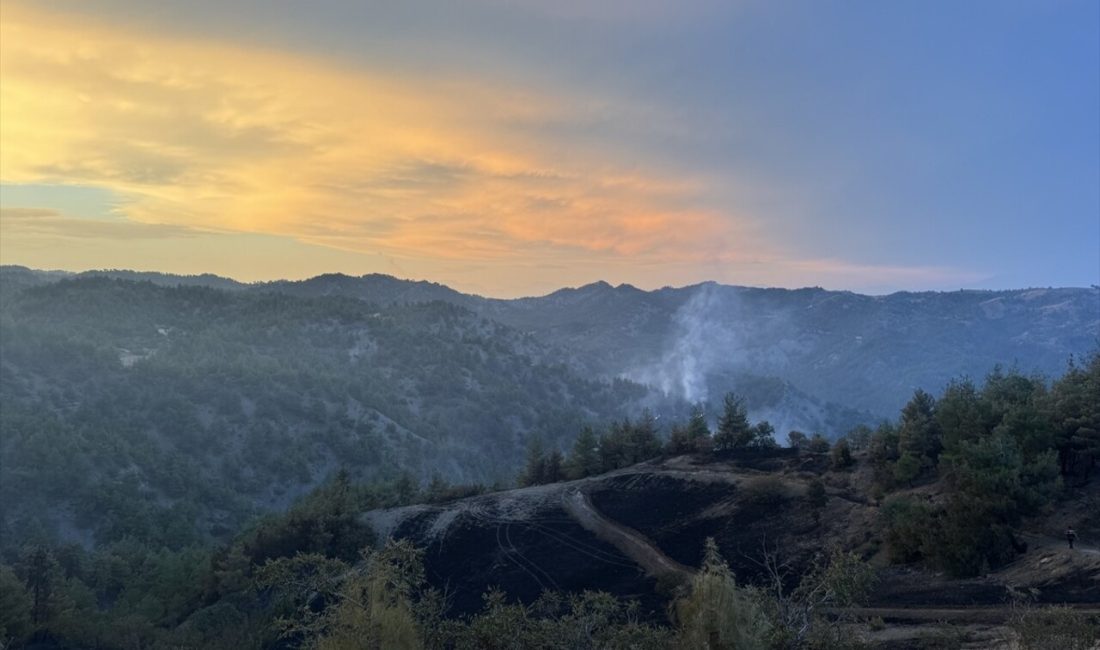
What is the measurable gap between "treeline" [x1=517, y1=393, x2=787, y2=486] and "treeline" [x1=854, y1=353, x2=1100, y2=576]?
10.7 metres

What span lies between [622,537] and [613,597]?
42.0 feet

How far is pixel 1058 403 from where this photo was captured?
110 feet

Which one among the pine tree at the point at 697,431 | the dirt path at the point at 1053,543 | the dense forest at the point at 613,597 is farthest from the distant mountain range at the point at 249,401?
the dirt path at the point at 1053,543

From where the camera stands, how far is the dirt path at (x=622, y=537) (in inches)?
1430

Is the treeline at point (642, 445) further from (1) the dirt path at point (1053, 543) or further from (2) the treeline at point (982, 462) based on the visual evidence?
(1) the dirt path at point (1053, 543)

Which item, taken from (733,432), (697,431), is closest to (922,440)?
(733,432)

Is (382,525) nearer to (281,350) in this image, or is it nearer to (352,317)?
(281,350)

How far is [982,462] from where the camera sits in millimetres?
30281

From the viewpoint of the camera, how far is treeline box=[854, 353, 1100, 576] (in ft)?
92.7

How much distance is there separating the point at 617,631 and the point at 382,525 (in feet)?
111

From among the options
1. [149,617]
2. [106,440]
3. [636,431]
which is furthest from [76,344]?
[636,431]

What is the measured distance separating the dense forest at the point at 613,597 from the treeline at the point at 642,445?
110 millimetres

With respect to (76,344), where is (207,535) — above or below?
below

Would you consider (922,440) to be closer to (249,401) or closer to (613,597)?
(613,597)
